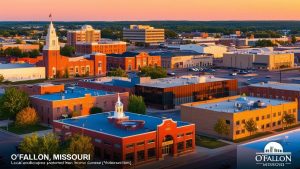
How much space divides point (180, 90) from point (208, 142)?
20834mm

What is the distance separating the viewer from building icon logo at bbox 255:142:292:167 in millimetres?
32406

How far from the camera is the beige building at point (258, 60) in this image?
115 m

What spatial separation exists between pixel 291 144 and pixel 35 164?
18265 mm

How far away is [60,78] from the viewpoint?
313 ft

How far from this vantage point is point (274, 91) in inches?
2635

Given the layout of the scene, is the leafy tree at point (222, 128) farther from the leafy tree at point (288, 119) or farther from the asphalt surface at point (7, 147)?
the asphalt surface at point (7, 147)

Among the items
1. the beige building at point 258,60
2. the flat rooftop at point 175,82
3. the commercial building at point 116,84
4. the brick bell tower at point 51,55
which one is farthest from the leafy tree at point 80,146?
the beige building at point 258,60

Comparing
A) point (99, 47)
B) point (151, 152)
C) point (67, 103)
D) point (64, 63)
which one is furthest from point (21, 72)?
point (151, 152)

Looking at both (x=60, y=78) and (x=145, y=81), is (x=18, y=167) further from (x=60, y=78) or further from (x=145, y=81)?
(x=60, y=78)

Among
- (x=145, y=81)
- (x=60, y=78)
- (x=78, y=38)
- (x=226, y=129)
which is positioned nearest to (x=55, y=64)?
(x=60, y=78)

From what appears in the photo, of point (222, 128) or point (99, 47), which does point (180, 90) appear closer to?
point (222, 128)

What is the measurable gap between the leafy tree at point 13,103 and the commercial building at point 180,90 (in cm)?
1753

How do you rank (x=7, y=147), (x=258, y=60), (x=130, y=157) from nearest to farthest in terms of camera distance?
(x=130, y=157) → (x=7, y=147) → (x=258, y=60)

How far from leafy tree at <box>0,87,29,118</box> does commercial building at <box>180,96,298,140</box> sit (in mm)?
17725
